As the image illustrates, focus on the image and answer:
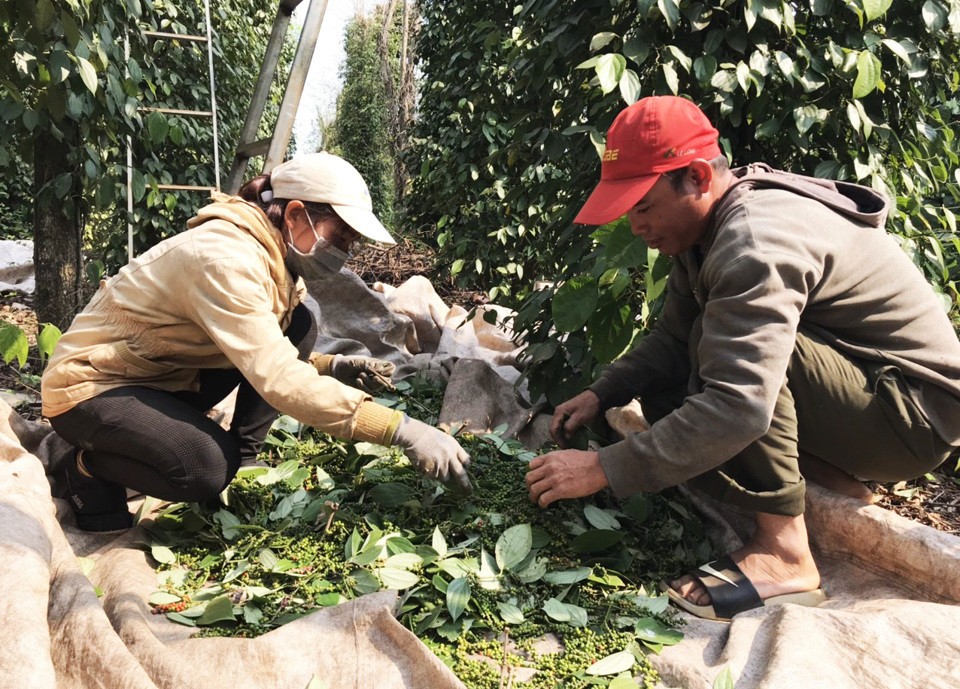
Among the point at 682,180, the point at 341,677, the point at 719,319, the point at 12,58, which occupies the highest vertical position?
the point at 12,58

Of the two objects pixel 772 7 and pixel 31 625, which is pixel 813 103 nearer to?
pixel 772 7

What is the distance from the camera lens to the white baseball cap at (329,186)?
184cm

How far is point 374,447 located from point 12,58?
197 cm

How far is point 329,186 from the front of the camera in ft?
6.05

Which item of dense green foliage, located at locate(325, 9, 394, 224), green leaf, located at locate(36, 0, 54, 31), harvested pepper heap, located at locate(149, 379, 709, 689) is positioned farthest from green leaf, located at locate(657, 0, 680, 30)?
dense green foliage, located at locate(325, 9, 394, 224)

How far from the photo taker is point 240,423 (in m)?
2.27

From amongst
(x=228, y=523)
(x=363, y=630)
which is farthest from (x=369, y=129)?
(x=363, y=630)

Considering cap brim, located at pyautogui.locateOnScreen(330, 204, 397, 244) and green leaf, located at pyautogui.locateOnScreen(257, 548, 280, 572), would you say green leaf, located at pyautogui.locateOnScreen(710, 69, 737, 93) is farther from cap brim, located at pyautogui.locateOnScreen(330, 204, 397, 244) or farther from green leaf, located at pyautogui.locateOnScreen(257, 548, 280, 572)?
green leaf, located at pyautogui.locateOnScreen(257, 548, 280, 572)

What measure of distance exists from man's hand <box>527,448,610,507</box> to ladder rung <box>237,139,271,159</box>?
278 cm

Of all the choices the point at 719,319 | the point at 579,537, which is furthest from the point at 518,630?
the point at 719,319

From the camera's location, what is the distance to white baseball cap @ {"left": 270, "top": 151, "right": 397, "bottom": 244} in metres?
1.84

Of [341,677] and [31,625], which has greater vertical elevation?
[31,625]

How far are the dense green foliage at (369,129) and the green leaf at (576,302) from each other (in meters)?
11.6

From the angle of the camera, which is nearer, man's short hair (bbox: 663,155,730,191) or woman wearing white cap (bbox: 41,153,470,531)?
man's short hair (bbox: 663,155,730,191)
